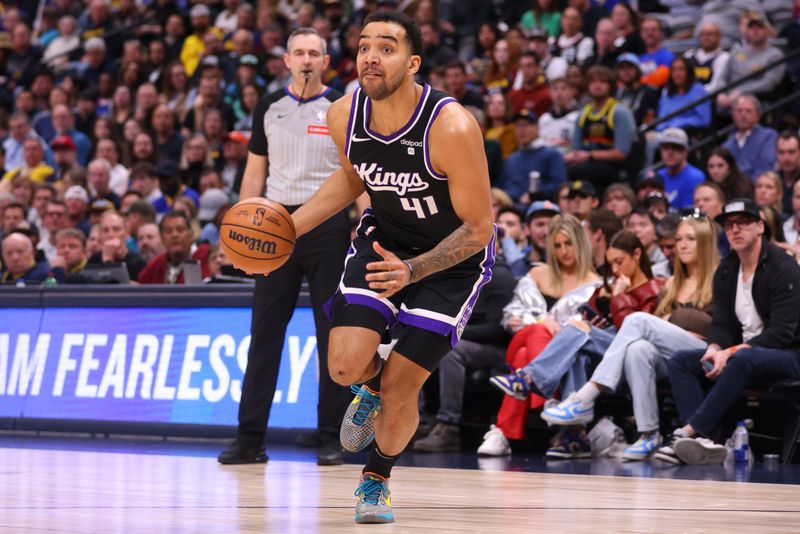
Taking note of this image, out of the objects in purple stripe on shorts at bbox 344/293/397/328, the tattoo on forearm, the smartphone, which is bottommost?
the smartphone

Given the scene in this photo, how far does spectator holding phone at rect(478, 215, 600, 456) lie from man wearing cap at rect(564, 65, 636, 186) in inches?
113

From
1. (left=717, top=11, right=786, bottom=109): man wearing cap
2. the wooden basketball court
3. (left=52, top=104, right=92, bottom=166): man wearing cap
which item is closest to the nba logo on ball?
the wooden basketball court

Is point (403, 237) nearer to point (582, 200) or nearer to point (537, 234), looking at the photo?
point (537, 234)

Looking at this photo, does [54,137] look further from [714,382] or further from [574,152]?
[714,382]

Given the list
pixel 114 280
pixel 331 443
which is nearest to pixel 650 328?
pixel 331 443

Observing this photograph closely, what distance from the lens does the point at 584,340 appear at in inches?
334

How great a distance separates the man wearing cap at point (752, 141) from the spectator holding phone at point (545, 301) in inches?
122

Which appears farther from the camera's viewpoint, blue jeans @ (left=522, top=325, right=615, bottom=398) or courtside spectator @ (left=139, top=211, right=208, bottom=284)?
courtside spectator @ (left=139, top=211, right=208, bottom=284)

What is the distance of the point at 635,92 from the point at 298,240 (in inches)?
269

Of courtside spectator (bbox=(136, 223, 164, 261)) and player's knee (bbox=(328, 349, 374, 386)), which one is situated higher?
courtside spectator (bbox=(136, 223, 164, 261))

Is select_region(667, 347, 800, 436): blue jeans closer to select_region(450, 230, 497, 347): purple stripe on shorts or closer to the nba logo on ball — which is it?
select_region(450, 230, 497, 347): purple stripe on shorts

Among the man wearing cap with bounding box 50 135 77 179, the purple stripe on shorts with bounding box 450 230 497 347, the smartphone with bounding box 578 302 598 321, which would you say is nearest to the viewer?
the purple stripe on shorts with bounding box 450 230 497 347

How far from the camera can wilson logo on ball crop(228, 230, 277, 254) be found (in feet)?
17.5

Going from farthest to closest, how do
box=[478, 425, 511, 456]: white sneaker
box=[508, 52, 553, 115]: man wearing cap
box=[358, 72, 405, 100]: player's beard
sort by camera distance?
box=[508, 52, 553, 115]: man wearing cap, box=[478, 425, 511, 456]: white sneaker, box=[358, 72, 405, 100]: player's beard
